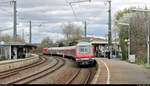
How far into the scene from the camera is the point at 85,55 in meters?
30.6

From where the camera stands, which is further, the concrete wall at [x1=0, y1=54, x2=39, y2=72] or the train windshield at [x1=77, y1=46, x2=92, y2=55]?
the train windshield at [x1=77, y1=46, x2=92, y2=55]

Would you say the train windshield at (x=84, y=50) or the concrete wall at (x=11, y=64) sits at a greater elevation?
the train windshield at (x=84, y=50)

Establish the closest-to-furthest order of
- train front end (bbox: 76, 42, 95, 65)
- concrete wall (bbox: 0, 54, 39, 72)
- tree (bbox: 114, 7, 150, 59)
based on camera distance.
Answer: concrete wall (bbox: 0, 54, 39, 72)
train front end (bbox: 76, 42, 95, 65)
tree (bbox: 114, 7, 150, 59)

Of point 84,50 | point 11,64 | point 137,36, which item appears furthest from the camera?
point 137,36

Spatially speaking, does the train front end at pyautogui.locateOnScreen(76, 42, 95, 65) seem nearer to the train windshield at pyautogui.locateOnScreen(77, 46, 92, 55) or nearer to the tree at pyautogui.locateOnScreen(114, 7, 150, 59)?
the train windshield at pyautogui.locateOnScreen(77, 46, 92, 55)

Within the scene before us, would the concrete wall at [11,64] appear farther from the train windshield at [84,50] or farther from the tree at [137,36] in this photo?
the tree at [137,36]

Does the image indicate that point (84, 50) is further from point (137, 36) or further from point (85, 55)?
point (137, 36)

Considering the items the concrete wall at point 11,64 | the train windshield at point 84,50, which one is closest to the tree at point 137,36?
the train windshield at point 84,50

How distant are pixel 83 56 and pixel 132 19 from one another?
2012 cm

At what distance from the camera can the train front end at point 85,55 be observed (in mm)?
30408

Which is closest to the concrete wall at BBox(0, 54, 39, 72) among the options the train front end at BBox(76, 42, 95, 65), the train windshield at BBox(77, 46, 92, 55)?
the train front end at BBox(76, 42, 95, 65)

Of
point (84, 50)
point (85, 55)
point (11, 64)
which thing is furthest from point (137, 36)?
point (11, 64)

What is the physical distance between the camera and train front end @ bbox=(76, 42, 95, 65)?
30408mm

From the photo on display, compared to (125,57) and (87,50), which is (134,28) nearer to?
(125,57)
